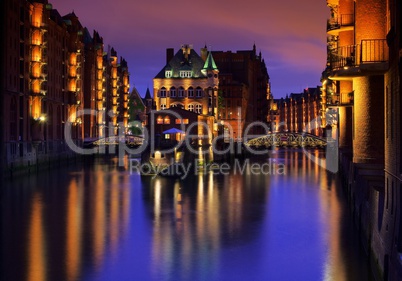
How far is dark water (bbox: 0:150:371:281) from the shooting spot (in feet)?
65.4

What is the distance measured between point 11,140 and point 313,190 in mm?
29682

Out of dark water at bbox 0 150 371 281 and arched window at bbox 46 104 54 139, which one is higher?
arched window at bbox 46 104 54 139

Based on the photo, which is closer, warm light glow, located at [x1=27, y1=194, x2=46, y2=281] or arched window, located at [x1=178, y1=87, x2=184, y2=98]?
warm light glow, located at [x1=27, y1=194, x2=46, y2=281]

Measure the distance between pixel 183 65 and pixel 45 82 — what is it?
51739 millimetres

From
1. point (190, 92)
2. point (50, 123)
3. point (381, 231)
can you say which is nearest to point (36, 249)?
point (381, 231)

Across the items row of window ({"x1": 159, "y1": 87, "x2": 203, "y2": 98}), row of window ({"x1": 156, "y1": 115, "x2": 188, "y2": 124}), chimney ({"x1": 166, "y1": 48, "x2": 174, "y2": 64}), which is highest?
chimney ({"x1": 166, "y1": 48, "x2": 174, "y2": 64})

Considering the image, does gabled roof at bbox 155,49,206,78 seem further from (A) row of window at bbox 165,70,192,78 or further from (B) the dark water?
(B) the dark water

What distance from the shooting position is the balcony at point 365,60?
81.5 ft

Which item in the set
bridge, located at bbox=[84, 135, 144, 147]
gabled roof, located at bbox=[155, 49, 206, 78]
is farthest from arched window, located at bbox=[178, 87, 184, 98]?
bridge, located at bbox=[84, 135, 144, 147]

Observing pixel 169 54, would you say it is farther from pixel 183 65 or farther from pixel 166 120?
pixel 166 120

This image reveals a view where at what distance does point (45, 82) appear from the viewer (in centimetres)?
6906

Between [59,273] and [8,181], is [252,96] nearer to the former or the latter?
[8,181]

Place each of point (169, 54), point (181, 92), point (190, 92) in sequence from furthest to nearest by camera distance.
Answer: point (169, 54) → point (190, 92) → point (181, 92)

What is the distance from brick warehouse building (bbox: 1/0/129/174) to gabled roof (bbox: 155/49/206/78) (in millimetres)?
12826
